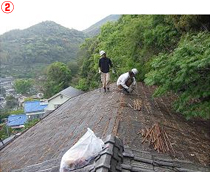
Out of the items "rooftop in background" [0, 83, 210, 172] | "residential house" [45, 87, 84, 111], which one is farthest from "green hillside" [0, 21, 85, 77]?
"rooftop in background" [0, 83, 210, 172]

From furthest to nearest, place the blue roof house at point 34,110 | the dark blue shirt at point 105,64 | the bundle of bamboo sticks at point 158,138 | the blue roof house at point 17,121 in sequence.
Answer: the blue roof house at point 34,110 → the blue roof house at point 17,121 → the dark blue shirt at point 105,64 → the bundle of bamboo sticks at point 158,138

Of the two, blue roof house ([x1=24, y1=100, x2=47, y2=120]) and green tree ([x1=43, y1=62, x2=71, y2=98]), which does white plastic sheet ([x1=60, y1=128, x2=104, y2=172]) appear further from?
green tree ([x1=43, y1=62, x2=71, y2=98])

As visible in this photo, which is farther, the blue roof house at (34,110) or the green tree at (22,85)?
the green tree at (22,85)

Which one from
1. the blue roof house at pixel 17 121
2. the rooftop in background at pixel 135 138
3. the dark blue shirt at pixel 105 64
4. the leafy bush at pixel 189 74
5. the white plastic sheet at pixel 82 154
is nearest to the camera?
the white plastic sheet at pixel 82 154

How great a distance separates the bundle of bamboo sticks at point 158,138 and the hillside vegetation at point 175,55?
→ 1.15 meters

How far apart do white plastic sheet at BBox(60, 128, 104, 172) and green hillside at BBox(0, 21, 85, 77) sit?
39847 mm

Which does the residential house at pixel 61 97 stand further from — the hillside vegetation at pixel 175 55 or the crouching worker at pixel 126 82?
the crouching worker at pixel 126 82

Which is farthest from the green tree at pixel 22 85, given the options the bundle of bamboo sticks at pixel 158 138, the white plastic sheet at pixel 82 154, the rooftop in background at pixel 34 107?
the white plastic sheet at pixel 82 154

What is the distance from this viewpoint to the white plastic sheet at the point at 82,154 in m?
3.25

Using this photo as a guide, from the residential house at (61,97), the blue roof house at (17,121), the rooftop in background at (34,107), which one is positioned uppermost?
the residential house at (61,97)

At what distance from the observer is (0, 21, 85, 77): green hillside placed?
1753 inches

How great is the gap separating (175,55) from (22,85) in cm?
5185

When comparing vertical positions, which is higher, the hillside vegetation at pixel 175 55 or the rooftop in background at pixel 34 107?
the hillside vegetation at pixel 175 55

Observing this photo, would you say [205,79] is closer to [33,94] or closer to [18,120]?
[18,120]
